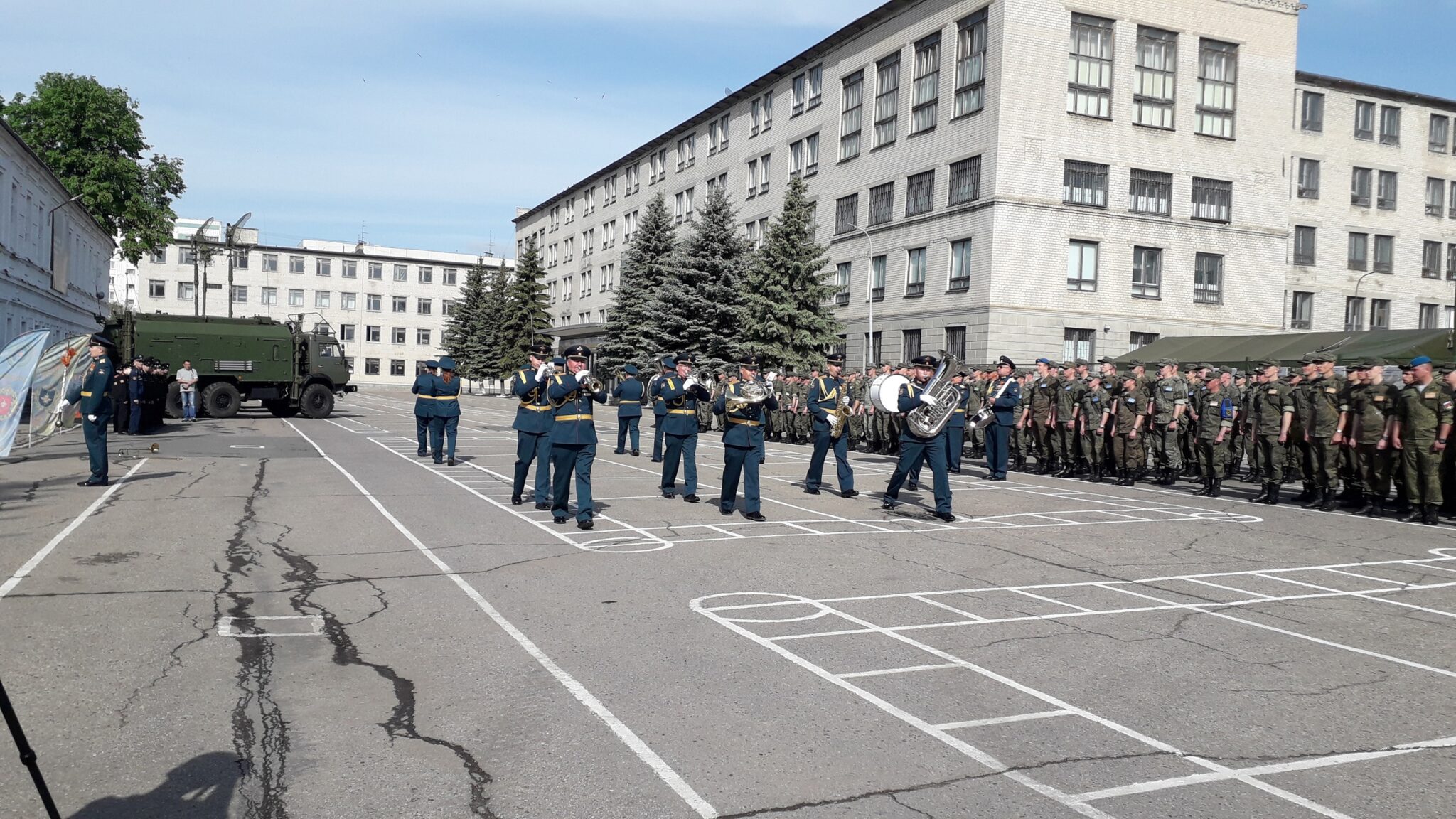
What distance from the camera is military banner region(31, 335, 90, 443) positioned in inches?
585

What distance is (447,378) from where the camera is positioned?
20766 millimetres

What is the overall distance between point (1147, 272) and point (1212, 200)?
4.17 meters

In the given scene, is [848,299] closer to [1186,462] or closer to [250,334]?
[250,334]

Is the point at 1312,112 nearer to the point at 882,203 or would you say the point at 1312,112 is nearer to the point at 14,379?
the point at 882,203

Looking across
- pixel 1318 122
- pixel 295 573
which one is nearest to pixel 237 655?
pixel 295 573

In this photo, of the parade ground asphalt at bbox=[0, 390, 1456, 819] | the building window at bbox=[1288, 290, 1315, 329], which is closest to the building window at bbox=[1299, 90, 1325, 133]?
Answer: the building window at bbox=[1288, 290, 1315, 329]

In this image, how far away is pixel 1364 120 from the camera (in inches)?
2051

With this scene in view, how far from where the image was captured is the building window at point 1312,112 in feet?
166

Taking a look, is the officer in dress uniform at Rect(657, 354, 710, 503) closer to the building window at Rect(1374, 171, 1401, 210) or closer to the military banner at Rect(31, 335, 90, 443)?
the military banner at Rect(31, 335, 90, 443)

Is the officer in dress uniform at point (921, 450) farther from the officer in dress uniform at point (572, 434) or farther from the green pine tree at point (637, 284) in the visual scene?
the green pine tree at point (637, 284)

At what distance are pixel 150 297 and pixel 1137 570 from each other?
11143 cm

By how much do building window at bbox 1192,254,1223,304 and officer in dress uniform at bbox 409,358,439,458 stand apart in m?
31.4

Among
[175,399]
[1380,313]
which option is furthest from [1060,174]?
[175,399]

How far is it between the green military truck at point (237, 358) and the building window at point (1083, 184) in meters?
27.7
